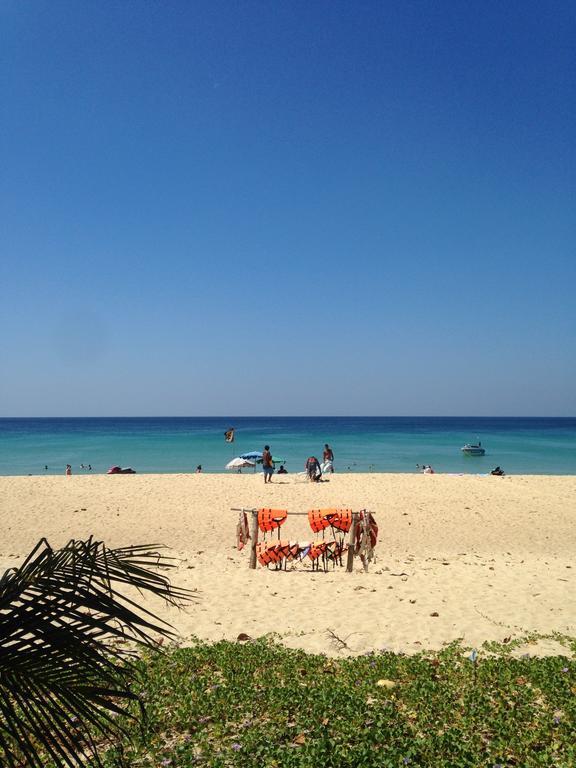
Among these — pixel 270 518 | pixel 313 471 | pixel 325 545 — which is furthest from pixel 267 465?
pixel 325 545

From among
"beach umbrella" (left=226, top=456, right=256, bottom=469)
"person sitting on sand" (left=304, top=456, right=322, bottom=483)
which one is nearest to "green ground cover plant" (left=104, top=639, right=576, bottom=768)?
"person sitting on sand" (left=304, top=456, right=322, bottom=483)

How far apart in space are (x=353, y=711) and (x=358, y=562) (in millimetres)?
8596

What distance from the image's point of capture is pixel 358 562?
551 inches

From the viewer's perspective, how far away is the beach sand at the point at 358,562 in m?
8.73

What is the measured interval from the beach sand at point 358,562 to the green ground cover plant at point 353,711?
922mm

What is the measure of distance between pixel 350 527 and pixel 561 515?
11267mm

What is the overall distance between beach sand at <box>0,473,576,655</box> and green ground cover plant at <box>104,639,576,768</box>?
922mm

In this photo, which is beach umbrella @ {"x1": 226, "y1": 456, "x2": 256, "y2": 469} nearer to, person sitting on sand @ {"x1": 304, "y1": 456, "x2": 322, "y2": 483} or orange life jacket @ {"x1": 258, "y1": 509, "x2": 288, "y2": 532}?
person sitting on sand @ {"x1": 304, "y1": 456, "x2": 322, "y2": 483}

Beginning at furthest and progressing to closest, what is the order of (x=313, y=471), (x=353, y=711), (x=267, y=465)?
(x=313, y=471) < (x=267, y=465) < (x=353, y=711)

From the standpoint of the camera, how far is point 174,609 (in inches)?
388

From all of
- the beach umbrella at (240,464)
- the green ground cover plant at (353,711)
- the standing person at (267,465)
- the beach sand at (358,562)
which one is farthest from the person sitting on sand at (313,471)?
the green ground cover plant at (353,711)

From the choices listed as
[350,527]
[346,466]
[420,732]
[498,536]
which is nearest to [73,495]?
[350,527]

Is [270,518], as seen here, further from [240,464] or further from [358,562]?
[240,464]

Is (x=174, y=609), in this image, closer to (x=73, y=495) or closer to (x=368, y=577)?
(x=368, y=577)
